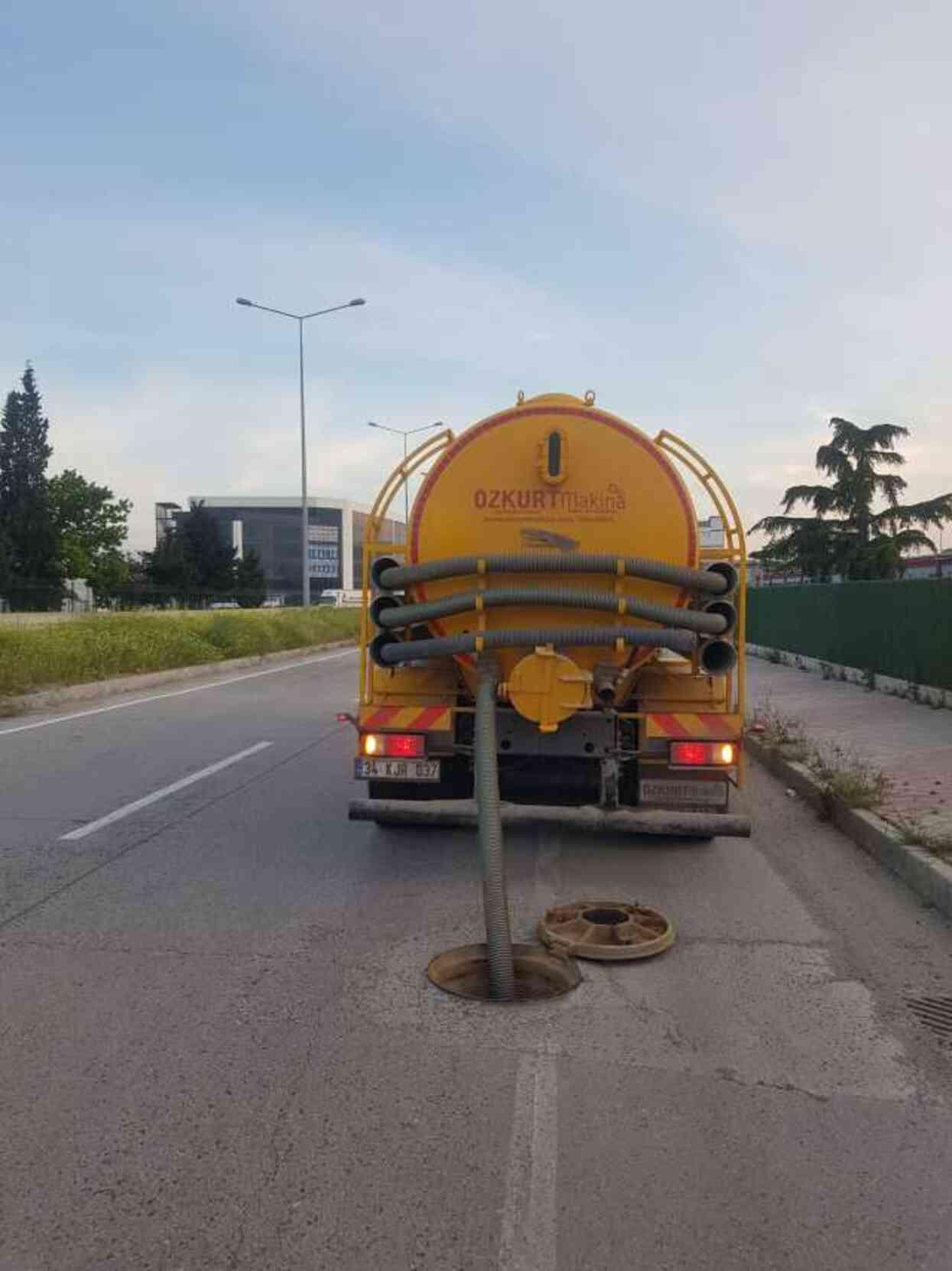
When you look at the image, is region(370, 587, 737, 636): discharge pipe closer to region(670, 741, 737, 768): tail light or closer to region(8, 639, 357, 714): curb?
region(670, 741, 737, 768): tail light

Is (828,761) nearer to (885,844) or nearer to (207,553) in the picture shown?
(885,844)

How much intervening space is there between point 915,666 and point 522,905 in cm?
1075

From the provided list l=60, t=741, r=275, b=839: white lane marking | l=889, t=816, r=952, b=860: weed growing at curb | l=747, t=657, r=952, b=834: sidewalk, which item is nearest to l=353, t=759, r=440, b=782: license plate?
l=60, t=741, r=275, b=839: white lane marking

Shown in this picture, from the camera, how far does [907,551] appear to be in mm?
35594

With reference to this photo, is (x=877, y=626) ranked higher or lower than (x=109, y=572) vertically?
lower

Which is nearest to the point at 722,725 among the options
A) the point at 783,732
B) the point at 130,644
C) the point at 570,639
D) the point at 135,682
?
the point at 570,639

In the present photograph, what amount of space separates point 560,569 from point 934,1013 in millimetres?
2768

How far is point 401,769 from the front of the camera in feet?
21.8

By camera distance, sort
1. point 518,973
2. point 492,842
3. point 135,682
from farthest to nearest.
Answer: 1. point 135,682
2. point 492,842
3. point 518,973

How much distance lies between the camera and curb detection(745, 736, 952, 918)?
598cm

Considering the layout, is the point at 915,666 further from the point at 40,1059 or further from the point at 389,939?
the point at 40,1059

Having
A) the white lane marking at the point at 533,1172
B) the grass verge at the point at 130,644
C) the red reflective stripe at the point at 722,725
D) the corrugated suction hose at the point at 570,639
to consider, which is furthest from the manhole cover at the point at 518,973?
the grass verge at the point at 130,644

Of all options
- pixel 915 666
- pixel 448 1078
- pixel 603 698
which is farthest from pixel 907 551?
pixel 448 1078

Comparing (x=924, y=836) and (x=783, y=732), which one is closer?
(x=924, y=836)
